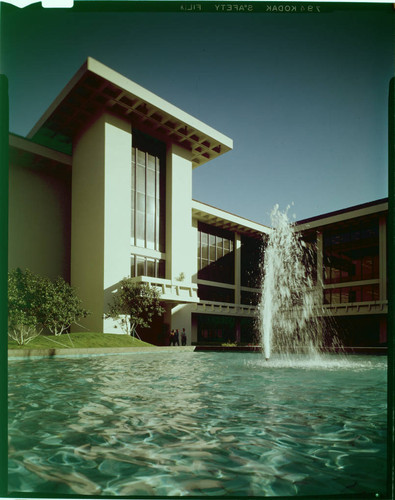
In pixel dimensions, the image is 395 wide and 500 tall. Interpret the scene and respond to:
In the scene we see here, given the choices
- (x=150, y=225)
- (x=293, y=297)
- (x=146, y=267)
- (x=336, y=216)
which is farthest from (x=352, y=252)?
(x=146, y=267)

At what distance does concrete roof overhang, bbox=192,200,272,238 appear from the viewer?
34281 mm

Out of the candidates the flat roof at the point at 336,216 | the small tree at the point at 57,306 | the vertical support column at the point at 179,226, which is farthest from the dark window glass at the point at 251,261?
the small tree at the point at 57,306

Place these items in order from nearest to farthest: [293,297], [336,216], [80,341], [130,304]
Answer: [80,341]
[130,304]
[336,216]
[293,297]

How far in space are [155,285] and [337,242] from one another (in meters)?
18.7

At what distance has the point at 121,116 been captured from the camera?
27.2 meters

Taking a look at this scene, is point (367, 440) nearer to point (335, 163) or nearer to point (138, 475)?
point (138, 475)

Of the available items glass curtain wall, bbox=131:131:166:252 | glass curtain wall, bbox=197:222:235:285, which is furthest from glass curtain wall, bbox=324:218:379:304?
glass curtain wall, bbox=131:131:166:252

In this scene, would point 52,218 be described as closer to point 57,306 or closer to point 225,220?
point 57,306

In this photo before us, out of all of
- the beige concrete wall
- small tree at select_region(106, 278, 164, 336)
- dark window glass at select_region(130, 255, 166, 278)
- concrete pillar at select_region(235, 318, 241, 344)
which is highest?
the beige concrete wall

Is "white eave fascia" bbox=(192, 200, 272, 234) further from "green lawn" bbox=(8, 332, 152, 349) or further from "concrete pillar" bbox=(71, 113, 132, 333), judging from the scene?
"green lawn" bbox=(8, 332, 152, 349)

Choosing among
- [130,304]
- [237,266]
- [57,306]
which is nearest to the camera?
[57,306]

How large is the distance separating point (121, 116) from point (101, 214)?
6.94 m

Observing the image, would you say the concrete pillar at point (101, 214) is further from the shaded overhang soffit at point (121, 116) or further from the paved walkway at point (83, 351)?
the paved walkway at point (83, 351)

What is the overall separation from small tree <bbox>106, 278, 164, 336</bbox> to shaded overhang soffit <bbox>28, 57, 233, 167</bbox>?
10323mm
